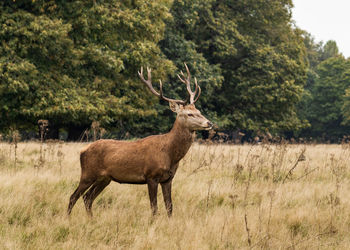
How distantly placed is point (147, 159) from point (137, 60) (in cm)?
989

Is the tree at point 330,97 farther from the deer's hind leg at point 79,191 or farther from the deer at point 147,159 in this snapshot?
the deer's hind leg at point 79,191

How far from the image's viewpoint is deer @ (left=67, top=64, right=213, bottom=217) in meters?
5.39

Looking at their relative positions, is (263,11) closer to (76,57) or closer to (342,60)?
(76,57)

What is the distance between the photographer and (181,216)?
5.61 meters

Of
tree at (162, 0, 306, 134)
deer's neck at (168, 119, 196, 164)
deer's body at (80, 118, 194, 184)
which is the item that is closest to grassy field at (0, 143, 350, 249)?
deer's body at (80, 118, 194, 184)

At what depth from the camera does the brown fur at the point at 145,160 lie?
17.7 feet

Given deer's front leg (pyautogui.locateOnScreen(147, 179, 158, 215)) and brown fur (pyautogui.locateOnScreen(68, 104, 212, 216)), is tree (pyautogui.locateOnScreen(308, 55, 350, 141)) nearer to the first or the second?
brown fur (pyautogui.locateOnScreen(68, 104, 212, 216))

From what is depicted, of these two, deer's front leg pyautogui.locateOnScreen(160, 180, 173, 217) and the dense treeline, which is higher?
the dense treeline

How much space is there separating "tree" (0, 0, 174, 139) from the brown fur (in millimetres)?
7755

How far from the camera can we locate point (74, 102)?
1336cm

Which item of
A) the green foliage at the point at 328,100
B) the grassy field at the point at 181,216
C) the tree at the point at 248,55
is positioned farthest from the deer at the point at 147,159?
the green foliage at the point at 328,100

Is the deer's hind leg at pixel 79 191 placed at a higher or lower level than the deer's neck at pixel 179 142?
lower

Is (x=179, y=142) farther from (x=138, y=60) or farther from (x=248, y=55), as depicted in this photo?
(x=248, y=55)

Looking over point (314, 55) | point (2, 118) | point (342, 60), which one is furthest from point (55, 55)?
point (314, 55)
